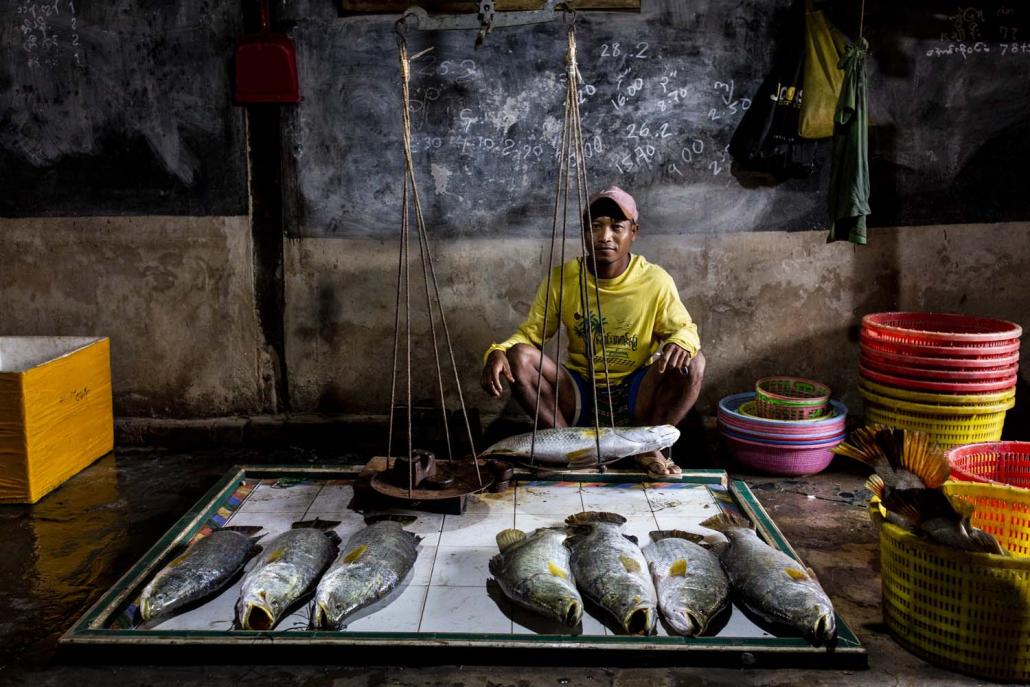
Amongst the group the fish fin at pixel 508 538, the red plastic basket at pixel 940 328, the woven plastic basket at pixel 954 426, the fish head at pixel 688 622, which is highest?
the red plastic basket at pixel 940 328

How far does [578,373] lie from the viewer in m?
4.46

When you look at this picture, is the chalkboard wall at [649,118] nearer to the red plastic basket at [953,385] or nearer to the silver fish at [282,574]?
the red plastic basket at [953,385]

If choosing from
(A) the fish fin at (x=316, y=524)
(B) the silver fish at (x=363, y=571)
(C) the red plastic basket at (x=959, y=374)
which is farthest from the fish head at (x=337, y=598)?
(C) the red plastic basket at (x=959, y=374)

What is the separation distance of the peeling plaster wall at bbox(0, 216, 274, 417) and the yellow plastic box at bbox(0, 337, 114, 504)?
0.32m

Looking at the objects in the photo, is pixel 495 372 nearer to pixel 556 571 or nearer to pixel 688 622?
pixel 556 571

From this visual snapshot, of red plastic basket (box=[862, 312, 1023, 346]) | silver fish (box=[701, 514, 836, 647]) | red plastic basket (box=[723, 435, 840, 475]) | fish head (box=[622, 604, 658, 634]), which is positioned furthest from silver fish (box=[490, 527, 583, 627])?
red plastic basket (box=[862, 312, 1023, 346])

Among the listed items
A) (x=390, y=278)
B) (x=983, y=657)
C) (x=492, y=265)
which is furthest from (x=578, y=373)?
(x=983, y=657)

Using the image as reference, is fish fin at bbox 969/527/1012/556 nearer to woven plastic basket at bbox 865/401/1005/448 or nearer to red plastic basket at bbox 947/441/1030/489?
red plastic basket at bbox 947/441/1030/489

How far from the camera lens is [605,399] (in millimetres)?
4434

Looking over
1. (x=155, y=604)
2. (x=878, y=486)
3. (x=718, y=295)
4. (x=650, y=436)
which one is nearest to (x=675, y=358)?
(x=650, y=436)

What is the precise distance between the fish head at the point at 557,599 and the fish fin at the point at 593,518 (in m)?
0.68

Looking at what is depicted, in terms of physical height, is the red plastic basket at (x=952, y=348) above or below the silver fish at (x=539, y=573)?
above

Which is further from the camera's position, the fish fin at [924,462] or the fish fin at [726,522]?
the fish fin at [726,522]

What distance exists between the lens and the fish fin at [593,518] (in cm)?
348
